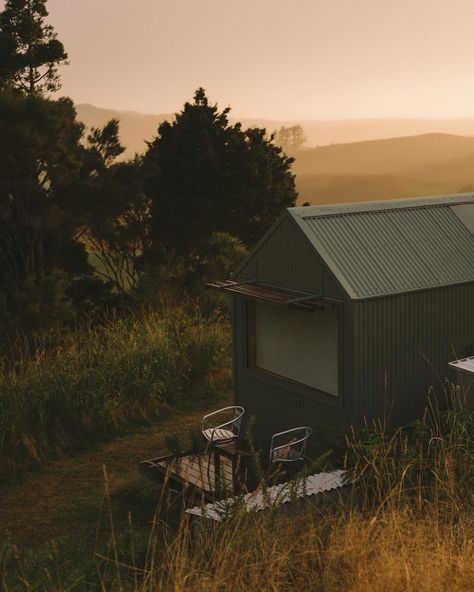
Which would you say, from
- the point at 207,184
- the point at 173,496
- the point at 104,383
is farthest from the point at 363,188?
the point at 173,496

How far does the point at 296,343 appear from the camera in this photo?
9023 mm

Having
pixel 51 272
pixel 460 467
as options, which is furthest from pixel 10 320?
pixel 460 467

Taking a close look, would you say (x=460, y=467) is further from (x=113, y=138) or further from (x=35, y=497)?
(x=113, y=138)

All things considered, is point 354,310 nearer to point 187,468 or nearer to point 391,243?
point 391,243

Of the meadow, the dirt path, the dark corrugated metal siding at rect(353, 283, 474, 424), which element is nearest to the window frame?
the dark corrugated metal siding at rect(353, 283, 474, 424)

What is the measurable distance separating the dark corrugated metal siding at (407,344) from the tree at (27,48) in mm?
11329

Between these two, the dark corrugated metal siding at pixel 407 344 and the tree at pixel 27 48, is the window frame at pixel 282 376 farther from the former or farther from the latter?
the tree at pixel 27 48

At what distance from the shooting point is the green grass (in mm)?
10258

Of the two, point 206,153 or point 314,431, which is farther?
point 206,153

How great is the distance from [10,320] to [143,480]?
650cm

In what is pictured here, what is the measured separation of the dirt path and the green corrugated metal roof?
144 inches

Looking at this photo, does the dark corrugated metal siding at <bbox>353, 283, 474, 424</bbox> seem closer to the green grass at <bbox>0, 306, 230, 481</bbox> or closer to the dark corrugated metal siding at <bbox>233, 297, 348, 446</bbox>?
the dark corrugated metal siding at <bbox>233, 297, 348, 446</bbox>

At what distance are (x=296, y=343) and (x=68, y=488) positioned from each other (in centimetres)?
325

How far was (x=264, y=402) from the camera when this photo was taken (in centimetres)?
955
